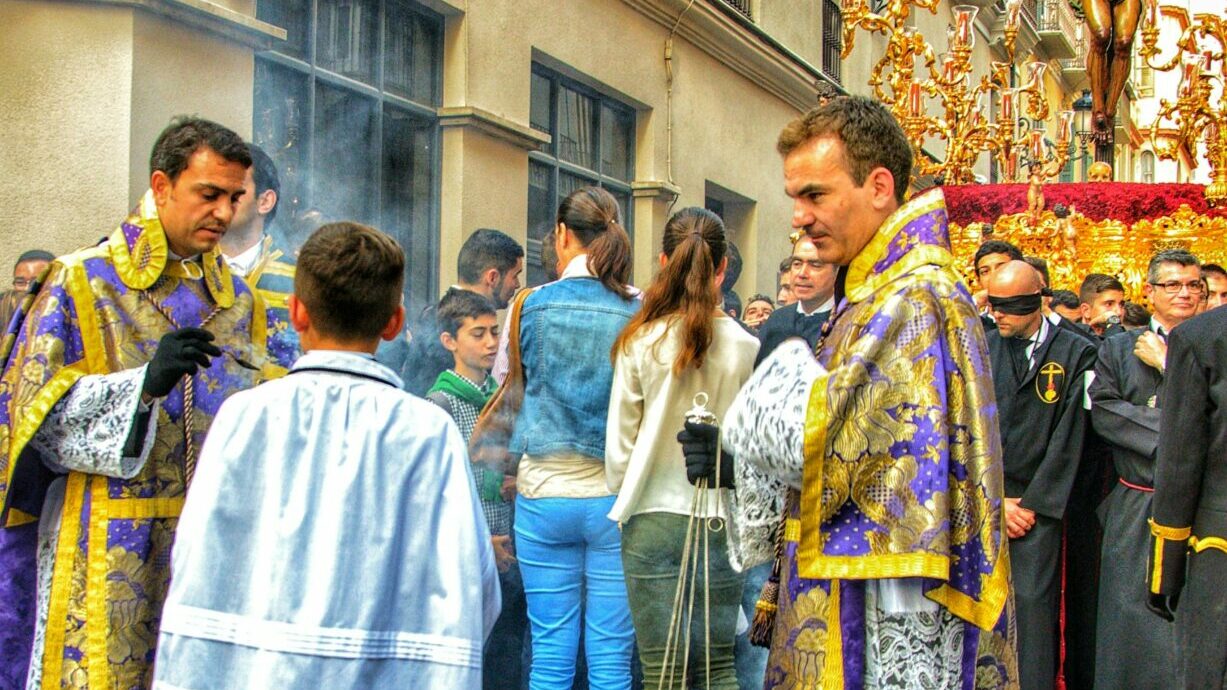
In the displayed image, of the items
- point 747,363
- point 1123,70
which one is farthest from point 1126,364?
point 1123,70

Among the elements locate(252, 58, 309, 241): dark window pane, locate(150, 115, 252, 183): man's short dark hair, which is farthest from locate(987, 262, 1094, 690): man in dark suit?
locate(150, 115, 252, 183): man's short dark hair

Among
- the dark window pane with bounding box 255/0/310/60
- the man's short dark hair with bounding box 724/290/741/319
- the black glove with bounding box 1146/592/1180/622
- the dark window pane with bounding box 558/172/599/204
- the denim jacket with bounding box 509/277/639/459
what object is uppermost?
the dark window pane with bounding box 255/0/310/60

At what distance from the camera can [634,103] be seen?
39.4 feet

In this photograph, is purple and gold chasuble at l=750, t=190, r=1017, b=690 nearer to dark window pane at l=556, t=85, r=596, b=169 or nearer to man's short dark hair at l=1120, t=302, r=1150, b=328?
man's short dark hair at l=1120, t=302, r=1150, b=328

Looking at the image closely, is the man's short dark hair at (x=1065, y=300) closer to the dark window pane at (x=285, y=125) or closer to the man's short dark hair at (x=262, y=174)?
the dark window pane at (x=285, y=125)

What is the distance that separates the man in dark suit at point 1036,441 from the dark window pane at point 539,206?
4.98m

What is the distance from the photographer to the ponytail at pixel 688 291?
166 inches

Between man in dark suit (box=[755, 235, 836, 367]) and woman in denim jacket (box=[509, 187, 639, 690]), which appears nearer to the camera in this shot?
woman in denim jacket (box=[509, 187, 639, 690])

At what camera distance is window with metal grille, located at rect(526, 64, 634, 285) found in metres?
10.4

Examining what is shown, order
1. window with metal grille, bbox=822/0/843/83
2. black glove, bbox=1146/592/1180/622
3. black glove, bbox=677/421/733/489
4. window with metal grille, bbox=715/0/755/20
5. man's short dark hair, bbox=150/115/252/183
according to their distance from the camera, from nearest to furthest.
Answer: man's short dark hair, bbox=150/115/252/183
black glove, bbox=677/421/733/489
black glove, bbox=1146/592/1180/622
window with metal grille, bbox=715/0/755/20
window with metal grille, bbox=822/0/843/83

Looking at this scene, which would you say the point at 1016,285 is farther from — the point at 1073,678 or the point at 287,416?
the point at 287,416

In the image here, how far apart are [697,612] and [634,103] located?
Result: 8.24 m

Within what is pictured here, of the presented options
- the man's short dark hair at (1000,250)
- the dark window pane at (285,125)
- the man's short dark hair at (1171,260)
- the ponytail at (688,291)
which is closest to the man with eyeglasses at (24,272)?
the dark window pane at (285,125)

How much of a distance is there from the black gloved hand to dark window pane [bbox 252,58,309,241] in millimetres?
3733
